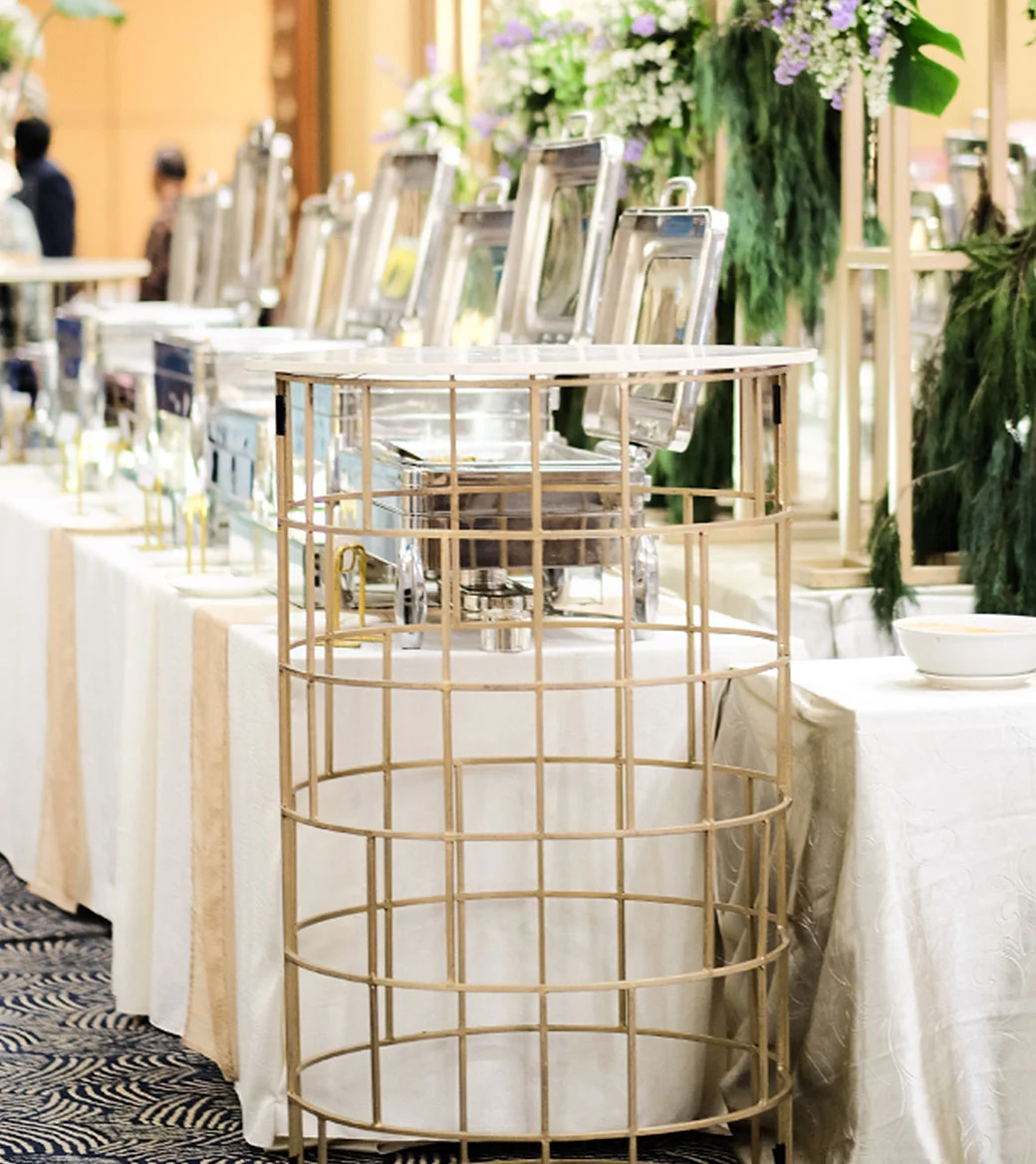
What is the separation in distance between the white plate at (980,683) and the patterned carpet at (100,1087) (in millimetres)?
575

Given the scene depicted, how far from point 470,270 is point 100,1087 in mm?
1506

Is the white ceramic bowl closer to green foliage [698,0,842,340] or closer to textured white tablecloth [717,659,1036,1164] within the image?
textured white tablecloth [717,659,1036,1164]

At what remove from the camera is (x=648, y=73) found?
3.74 metres

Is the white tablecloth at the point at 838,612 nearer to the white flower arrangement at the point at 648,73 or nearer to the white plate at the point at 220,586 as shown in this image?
the white plate at the point at 220,586

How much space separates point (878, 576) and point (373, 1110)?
1.31 meters

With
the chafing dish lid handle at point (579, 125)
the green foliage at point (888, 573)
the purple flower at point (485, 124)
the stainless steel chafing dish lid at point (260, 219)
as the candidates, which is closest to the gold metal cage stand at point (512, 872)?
the green foliage at point (888, 573)

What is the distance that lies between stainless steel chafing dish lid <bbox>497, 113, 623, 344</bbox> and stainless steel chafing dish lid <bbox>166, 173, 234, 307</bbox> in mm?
1714

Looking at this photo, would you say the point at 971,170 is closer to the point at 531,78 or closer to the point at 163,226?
the point at 531,78

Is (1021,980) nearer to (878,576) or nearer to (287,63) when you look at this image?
(878,576)

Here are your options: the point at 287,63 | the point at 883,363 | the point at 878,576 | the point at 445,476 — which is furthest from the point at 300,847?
the point at 287,63

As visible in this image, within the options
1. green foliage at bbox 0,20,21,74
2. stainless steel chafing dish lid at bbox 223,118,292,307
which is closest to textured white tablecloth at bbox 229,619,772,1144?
stainless steel chafing dish lid at bbox 223,118,292,307

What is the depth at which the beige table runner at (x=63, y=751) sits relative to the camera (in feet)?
11.6

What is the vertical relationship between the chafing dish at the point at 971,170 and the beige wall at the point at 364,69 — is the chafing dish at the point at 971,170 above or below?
below

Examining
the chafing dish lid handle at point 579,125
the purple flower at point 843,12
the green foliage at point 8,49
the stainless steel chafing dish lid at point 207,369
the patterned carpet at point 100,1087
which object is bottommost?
the patterned carpet at point 100,1087
